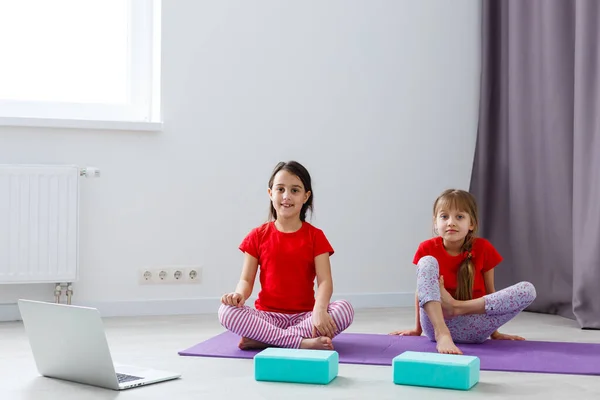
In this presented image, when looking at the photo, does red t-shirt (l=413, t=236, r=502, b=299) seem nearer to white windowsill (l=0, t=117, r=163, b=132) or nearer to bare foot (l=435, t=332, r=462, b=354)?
bare foot (l=435, t=332, r=462, b=354)

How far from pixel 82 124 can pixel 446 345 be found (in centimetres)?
165

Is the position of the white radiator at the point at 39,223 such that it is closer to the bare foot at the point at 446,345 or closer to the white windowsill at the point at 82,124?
the white windowsill at the point at 82,124

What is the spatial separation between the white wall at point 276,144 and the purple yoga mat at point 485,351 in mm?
719

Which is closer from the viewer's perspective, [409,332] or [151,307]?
[409,332]

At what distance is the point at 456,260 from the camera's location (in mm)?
2400

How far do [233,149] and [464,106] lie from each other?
3.59ft

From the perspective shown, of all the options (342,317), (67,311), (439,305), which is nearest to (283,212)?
(342,317)

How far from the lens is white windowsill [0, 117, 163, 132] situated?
2.91 m

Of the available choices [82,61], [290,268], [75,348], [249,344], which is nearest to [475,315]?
[290,268]

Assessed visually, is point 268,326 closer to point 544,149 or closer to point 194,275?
point 194,275

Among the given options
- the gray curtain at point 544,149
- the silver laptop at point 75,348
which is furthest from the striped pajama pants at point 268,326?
the gray curtain at point 544,149

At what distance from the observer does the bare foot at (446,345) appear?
209cm

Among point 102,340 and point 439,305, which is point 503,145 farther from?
point 102,340

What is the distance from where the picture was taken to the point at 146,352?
2232 millimetres
